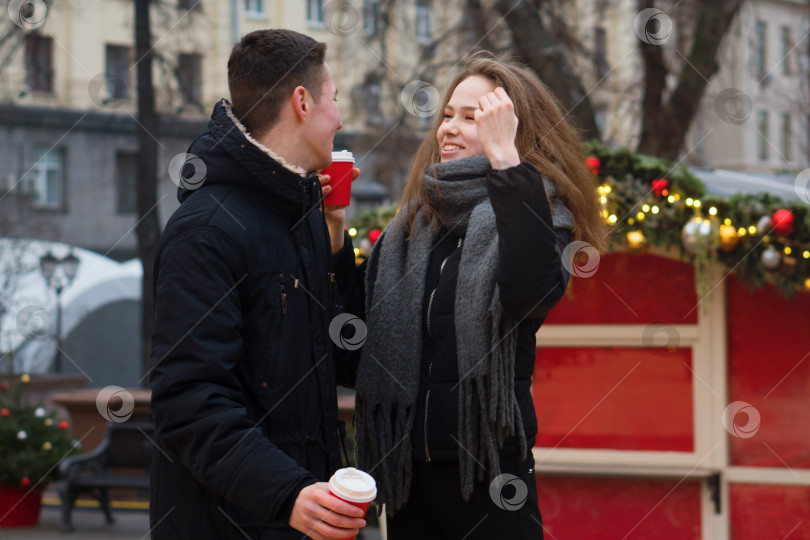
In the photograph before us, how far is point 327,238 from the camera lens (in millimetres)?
2658

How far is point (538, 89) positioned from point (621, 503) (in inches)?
128

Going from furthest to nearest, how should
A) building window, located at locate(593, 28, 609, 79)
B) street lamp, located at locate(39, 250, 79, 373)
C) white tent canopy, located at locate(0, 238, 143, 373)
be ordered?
white tent canopy, located at locate(0, 238, 143, 373)
street lamp, located at locate(39, 250, 79, 373)
building window, located at locate(593, 28, 609, 79)

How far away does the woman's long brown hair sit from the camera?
110 inches

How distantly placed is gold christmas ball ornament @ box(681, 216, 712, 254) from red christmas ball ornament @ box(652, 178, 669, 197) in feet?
0.69

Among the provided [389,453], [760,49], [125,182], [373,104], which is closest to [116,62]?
[125,182]

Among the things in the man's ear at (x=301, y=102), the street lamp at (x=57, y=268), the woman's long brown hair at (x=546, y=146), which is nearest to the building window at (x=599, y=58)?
the street lamp at (x=57, y=268)

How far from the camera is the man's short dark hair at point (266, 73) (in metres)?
2.40

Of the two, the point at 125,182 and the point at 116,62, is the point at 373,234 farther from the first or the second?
the point at 125,182

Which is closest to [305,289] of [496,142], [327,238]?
[327,238]

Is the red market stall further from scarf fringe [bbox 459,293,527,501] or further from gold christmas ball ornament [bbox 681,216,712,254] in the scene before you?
scarf fringe [bbox 459,293,527,501]

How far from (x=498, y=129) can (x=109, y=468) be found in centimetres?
750

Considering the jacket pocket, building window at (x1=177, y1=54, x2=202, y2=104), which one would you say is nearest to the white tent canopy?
building window at (x1=177, y1=54, x2=202, y2=104)

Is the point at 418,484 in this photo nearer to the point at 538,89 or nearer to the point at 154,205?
the point at 538,89

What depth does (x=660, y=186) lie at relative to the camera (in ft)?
16.8
